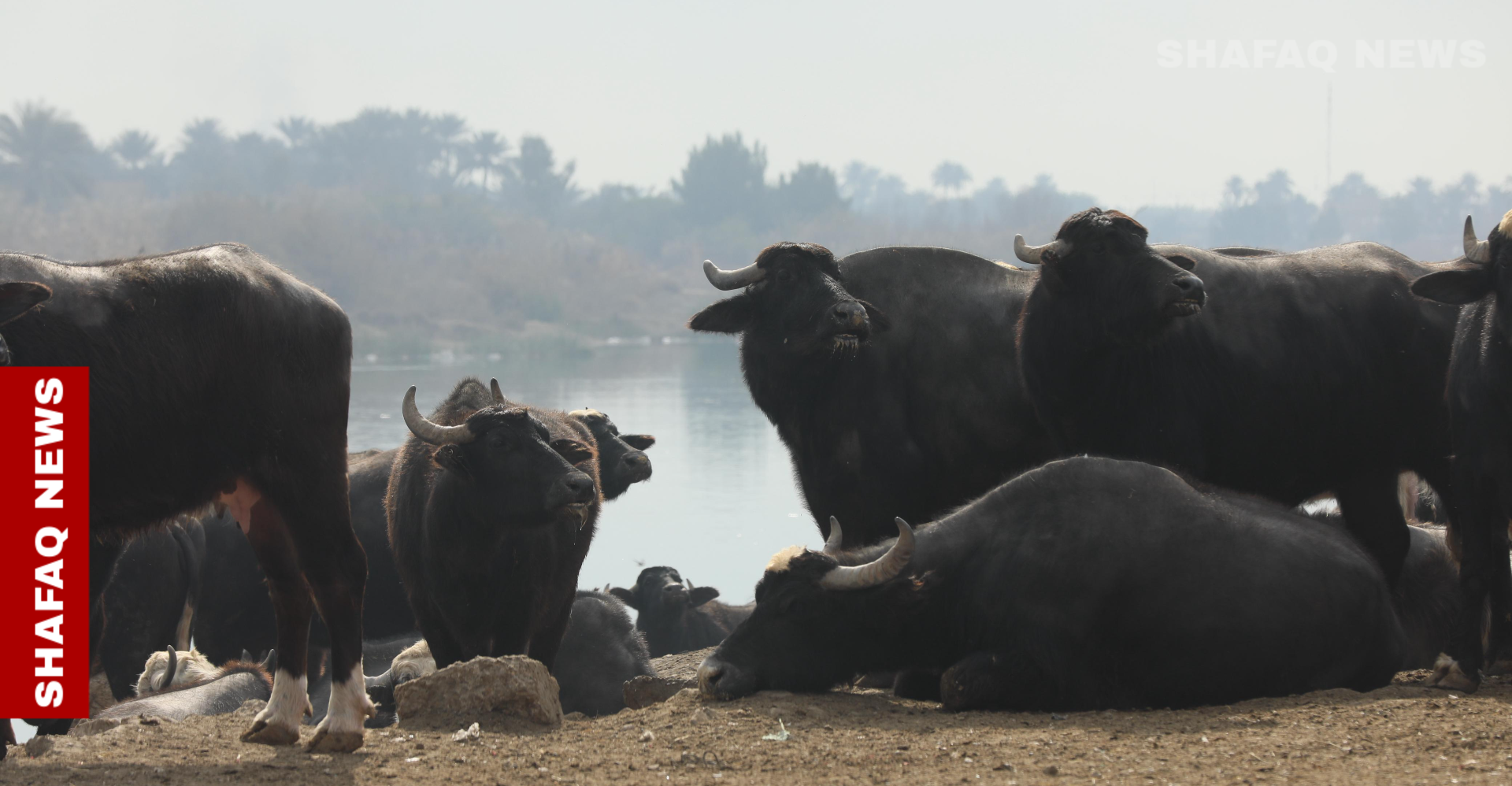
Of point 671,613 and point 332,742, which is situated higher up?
point 332,742

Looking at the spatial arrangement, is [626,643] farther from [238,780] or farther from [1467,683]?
[1467,683]

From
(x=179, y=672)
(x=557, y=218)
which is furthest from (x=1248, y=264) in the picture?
(x=557, y=218)

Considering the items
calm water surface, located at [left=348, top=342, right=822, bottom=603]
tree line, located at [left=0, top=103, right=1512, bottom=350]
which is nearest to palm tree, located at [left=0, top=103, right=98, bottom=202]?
tree line, located at [left=0, top=103, right=1512, bottom=350]

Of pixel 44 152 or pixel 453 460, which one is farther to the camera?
pixel 44 152

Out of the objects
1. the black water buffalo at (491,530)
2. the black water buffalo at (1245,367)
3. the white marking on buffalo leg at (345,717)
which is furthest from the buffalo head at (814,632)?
the black water buffalo at (1245,367)

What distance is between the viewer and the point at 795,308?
782cm

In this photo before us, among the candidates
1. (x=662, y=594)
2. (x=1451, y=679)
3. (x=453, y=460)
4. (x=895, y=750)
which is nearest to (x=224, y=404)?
(x=453, y=460)

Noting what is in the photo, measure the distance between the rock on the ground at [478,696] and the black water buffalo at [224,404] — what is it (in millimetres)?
405

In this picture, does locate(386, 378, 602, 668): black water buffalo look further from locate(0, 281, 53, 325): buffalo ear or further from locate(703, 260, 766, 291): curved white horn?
locate(0, 281, 53, 325): buffalo ear

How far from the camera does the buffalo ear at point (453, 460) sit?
6.88m

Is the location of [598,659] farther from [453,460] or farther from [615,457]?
[453,460]

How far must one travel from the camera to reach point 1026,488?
6.06 metres

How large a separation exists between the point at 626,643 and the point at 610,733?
3433 millimetres

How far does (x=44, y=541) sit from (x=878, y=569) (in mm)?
3250
